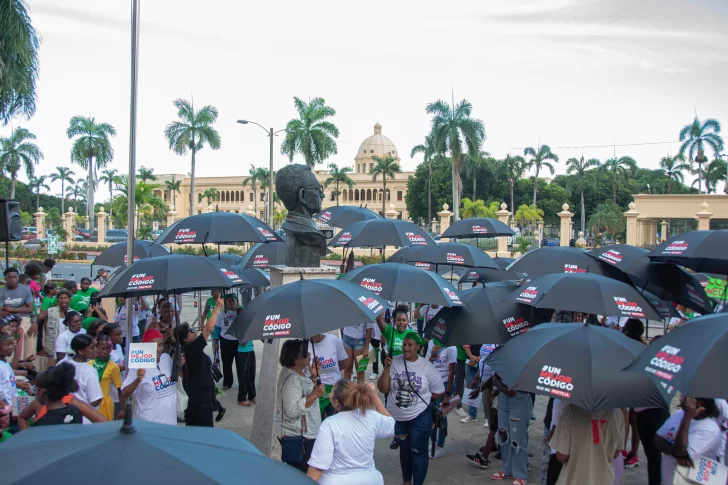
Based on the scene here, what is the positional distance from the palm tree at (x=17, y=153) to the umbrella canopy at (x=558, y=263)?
61.1 m

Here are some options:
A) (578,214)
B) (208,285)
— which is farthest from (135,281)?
(578,214)

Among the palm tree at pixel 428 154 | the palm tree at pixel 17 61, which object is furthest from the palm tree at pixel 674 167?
the palm tree at pixel 17 61

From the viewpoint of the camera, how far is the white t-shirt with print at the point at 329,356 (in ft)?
20.0

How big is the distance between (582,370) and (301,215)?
15.4 ft

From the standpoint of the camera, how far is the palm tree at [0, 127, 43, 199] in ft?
192

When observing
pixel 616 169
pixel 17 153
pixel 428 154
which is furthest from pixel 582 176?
pixel 17 153

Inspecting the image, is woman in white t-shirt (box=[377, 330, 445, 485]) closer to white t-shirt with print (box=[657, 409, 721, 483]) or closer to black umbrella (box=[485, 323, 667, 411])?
black umbrella (box=[485, 323, 667, 411])

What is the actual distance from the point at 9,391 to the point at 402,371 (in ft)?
11.2

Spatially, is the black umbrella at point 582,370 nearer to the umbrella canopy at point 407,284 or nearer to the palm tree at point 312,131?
the umbrella canopy at point 407,284

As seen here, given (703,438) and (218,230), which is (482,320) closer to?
(703,438)

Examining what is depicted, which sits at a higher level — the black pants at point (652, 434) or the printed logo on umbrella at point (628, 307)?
the printed logo on umbrella at point (628, 307)

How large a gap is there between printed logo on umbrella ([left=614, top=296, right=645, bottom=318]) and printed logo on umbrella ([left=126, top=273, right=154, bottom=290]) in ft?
14.7

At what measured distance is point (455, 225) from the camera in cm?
1312

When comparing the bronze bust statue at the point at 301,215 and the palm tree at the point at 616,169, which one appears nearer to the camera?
the bronze bust statue at the point at 301,215
